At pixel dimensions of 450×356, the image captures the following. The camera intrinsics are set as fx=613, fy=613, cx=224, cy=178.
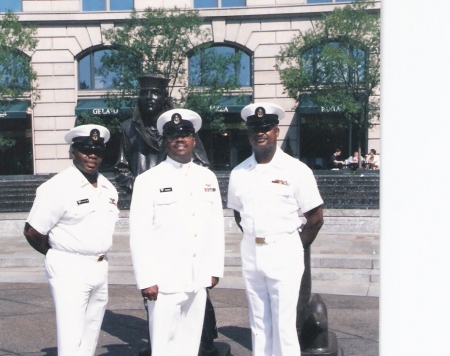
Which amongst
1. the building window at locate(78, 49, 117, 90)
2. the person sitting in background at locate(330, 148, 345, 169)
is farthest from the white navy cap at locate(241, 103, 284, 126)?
the building window at locate(78, 49, 117, 90)

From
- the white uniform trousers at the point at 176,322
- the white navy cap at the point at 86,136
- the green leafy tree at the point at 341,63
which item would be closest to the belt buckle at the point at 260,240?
the white uniform trousers at the point at 176,322

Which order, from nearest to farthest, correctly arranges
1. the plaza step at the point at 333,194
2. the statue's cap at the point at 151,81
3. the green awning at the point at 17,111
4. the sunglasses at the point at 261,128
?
the sunglasses at the point at 261,128 → the statue's cap at the point at 151,81 → the plaza step at the point at 333,194 → the green awning at the point at 17,111

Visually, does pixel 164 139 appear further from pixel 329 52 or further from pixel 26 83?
pixel 26 83

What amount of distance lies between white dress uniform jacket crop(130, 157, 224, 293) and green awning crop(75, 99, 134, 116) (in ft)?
73.7

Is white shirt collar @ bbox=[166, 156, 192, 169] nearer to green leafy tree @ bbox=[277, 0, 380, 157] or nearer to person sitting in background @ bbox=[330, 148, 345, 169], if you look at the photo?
green leafy tree @ bbox=[277, 0, 380, 157]

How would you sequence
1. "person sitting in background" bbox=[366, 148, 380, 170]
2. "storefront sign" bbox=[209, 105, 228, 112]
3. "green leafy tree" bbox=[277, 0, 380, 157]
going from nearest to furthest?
"green leafy tree" bbox=[277, 0, 380, 157] → "person sitting in background" bbox=[366, 148, 380, 170] → "storefront sign" bbox=[209, 105, 228, 112]

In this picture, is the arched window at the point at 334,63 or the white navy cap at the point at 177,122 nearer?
the white navy cap at the point at 177,122

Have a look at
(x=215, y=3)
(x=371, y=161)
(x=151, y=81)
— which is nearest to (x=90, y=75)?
(x=215, y=3)

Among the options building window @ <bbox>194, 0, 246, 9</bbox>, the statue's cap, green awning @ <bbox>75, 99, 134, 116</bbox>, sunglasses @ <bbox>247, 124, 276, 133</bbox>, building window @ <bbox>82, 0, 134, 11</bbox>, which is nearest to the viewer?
sunglasses @ <bbox>247, 124, 276, 133</bbox>

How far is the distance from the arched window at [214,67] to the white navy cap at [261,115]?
21070mm

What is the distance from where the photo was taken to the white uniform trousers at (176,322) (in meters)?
3.78

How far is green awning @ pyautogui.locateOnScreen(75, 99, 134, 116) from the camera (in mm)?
26156

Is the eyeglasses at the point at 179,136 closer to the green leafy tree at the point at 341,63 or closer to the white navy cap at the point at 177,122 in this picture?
the white navy cap at the point at 177,122

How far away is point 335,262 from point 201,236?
5569 mm
